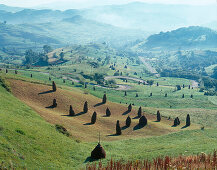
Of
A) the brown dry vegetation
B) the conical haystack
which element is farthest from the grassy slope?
the brown dry vegetation

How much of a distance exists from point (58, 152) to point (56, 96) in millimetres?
44359

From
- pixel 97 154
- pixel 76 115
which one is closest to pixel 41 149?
pixel 97 154

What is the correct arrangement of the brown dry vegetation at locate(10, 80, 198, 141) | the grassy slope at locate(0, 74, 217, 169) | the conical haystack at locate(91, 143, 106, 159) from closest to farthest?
the grassy slope at locate(0, 74, 217, 169) < the conical haystack at locate(91, 143, 106, 159) < the brown dry vegetation at locate(10, 80, 198, 141)

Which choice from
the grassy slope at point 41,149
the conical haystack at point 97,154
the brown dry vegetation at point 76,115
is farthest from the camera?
the brown dry vegetation at point 76,115

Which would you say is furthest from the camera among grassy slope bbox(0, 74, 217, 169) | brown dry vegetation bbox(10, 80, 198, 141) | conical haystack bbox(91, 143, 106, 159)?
brown dry vegetation bbox(10, 80, 198, 141)

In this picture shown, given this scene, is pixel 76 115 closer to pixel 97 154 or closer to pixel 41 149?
pixel 97 154

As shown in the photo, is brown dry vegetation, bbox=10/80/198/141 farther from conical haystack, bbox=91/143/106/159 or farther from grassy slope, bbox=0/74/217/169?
conical haystack, bbox=91/143/106/159

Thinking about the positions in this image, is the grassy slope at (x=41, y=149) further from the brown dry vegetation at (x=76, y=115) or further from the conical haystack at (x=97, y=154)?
the brown dry vegetation at (x=76, y=115)

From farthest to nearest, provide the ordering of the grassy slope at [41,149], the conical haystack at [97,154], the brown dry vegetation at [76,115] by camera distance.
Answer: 1. the brown dry vegetation at [76,115]
2. the conical haystack at [97,154]
3. the grassy slope at [41,149]

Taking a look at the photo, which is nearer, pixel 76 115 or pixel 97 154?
pixel 97 154

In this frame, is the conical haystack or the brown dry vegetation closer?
the conical haystack

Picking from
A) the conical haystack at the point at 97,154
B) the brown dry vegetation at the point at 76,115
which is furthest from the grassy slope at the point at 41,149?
the brown dry vegetation at the point at 76,115

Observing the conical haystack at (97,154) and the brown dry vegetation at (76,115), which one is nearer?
the conical haystack at (97,154)

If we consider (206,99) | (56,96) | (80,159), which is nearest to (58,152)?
(80,159)
